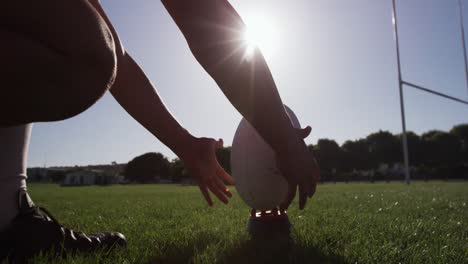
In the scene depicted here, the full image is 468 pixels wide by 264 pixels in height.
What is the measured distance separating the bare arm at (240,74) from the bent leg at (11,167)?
1.11 meters

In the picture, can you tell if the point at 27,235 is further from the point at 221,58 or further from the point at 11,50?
the point at 221,58

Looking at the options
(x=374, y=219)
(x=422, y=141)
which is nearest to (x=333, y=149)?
(x=422, y=141)

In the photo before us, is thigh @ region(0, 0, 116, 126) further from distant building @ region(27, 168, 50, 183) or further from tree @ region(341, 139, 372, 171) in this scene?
distant building @ region(27, 168, 50, 183)

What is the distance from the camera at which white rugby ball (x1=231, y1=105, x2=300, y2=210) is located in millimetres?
2854

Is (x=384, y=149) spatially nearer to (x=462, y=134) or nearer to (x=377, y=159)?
(x=377, y=159)

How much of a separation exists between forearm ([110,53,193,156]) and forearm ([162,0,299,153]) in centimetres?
86

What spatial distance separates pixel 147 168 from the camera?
93.4m

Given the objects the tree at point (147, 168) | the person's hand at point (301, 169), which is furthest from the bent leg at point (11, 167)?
the tree at point (147, 168)

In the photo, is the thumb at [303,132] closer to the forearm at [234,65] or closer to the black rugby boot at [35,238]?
the forearm at [234,65]

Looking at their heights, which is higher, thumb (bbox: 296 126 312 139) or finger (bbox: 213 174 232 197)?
thumb (bbox: 296 126 312 139)

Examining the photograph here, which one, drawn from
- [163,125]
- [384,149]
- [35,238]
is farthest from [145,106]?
[384,149]

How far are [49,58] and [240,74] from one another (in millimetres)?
750

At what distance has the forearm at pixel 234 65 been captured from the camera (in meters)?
1.64

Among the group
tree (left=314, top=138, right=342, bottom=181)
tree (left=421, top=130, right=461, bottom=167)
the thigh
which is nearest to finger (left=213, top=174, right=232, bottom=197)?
the thigh
